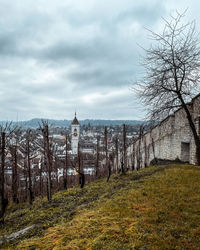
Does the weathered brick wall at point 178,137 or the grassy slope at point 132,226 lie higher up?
the weathered brick wall at point 178,137

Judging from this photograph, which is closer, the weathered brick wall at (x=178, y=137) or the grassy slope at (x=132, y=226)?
the grassy slope at (x=132, y=226)

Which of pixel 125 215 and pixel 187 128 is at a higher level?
pixel 187 128

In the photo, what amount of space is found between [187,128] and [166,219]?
8669 mm

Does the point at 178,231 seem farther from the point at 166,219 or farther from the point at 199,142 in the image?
the point at 199,142

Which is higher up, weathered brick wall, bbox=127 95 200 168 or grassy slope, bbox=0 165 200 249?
weathered brick wall, bbox=127 95 200 168

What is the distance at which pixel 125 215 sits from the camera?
4.62m

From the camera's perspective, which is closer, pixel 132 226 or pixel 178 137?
pixel 132 226

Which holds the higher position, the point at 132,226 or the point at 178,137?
the point at 178,137

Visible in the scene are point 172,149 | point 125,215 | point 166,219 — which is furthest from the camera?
point 172,149

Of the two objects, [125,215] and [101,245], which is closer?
[101,245]

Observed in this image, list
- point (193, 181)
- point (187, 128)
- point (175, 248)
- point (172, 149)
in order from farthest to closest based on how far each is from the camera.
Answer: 1. point (172, 149)
2. point (187, 128)
3. point (193, 181)
4. point (175, 248)

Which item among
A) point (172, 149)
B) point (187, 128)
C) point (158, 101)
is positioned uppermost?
point (158, 101)

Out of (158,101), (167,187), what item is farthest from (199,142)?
(167,187)

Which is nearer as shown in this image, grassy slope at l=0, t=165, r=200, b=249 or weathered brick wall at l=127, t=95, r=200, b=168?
grassy slope at l=0, t=165, r=200, b=249
